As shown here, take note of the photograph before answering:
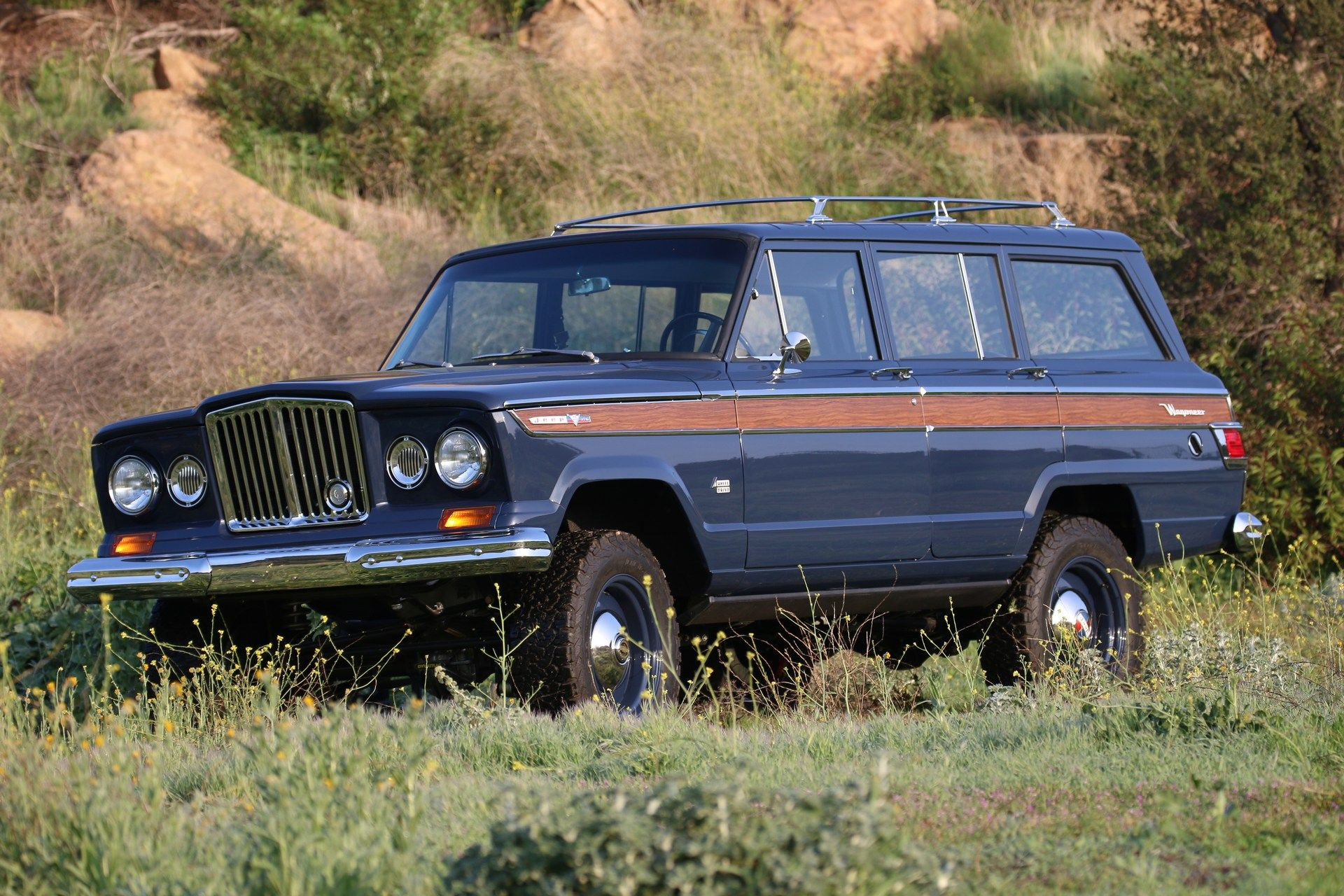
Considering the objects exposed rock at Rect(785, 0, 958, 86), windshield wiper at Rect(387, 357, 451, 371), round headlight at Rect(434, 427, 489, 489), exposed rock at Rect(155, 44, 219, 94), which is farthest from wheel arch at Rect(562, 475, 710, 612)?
exposed rock at Rect(785, 0, 958, 86)

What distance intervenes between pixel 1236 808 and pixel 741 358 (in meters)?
2.81

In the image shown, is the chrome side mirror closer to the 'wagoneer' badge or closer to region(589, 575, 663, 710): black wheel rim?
region(589, 575, 663, 710): black wheel rim

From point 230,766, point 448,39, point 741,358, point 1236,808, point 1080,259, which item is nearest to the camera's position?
point 1236,808

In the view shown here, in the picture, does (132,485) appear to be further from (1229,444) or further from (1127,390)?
(1229,444)

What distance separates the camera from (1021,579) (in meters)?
7.49

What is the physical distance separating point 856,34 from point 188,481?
16134 millimetres

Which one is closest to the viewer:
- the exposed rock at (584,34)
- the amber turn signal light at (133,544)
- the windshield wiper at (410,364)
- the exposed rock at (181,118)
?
the amber turn signal light at (133,544)

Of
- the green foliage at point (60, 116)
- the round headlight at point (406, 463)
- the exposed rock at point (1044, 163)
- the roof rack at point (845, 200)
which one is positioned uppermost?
the green foliage at point (60, 116)

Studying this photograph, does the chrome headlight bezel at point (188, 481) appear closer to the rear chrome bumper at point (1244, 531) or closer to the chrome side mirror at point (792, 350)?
the chrome side mirror at point (792, 350)

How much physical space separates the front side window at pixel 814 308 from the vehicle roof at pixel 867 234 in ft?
0.30

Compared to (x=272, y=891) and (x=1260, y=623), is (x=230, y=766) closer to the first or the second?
(x=272, y=891)

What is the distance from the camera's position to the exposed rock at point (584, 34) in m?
18.9

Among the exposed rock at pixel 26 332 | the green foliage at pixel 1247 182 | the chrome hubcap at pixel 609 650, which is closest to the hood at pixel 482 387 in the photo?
the chrome hubcap at pixel 609 650

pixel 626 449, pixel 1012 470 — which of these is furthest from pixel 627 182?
pixel 626 449
